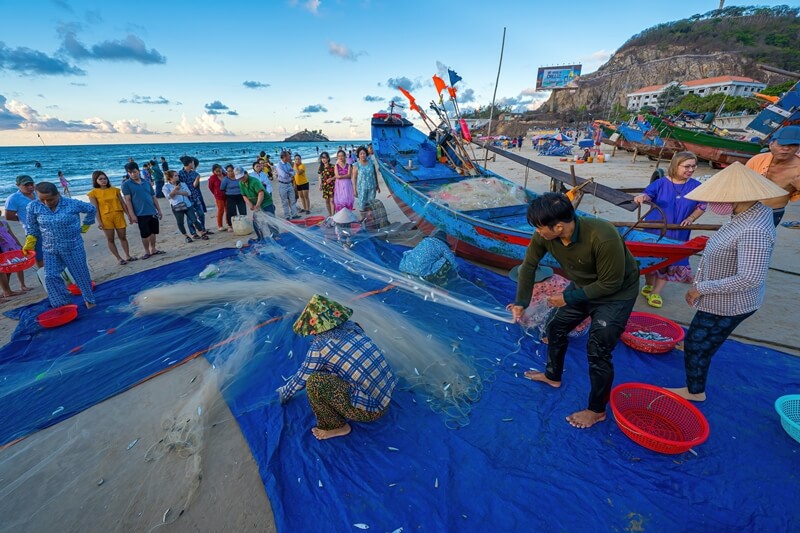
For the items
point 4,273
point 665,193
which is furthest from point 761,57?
point 4,273

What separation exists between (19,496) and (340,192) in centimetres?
623

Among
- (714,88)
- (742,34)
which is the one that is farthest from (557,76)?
(714,88)

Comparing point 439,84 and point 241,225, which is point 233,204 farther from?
point 439,84

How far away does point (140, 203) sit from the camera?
6059 millimetres

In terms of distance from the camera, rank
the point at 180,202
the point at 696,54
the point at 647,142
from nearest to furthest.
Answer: the point at 180,202
the point at 647,142
the point at 696,54

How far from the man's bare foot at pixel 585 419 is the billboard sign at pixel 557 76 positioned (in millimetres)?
89045

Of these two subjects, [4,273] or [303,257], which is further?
[303,257]

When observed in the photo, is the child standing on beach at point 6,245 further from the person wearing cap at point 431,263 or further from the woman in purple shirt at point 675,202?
the woman in purple shirt at point 675,202

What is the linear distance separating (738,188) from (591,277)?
1023 millimetres

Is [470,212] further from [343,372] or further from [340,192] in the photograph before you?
[343,372]

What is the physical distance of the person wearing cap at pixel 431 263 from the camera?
462 centimetres

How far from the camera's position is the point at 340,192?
7434 millimetres

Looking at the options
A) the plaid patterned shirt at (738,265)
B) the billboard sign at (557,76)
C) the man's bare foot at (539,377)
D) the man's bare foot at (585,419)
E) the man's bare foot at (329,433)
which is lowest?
the man's bare foot at (329,433)

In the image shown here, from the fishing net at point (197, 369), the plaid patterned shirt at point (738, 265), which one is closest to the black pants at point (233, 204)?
the fishing net at point (197, 369)
